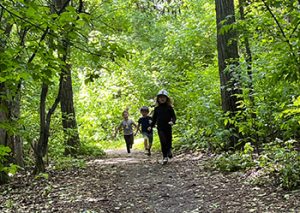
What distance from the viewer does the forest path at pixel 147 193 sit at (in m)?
4.84

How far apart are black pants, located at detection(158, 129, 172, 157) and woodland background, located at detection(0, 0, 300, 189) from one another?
35.2 inches

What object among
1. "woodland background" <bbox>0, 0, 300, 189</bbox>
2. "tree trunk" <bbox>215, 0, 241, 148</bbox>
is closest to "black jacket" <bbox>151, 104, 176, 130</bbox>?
"woodland background" <bbox>0, 0, 300, 189</bbox>

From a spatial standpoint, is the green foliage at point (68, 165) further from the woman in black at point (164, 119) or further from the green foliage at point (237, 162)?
the green foliage at point (237, 162)

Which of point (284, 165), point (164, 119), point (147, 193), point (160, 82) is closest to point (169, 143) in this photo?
point (164, 119)

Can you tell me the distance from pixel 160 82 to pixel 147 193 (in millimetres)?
12906

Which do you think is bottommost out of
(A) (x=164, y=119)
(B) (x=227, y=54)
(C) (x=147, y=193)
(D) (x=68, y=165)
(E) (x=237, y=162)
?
(C) (x=147, y=193)

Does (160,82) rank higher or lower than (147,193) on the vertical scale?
higher

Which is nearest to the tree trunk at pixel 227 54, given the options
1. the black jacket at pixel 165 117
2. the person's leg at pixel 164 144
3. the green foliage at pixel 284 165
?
the black jacket at pixel 165 117

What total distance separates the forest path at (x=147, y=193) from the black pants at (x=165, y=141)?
0.64 metres

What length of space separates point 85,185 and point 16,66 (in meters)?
3.28

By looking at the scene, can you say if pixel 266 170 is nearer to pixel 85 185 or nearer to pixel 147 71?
pixel 85 185

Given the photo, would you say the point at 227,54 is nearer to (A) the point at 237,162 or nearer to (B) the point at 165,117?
(B) the point at 165,117

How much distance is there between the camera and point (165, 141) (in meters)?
9.15

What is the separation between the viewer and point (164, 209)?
A: 5.03m
